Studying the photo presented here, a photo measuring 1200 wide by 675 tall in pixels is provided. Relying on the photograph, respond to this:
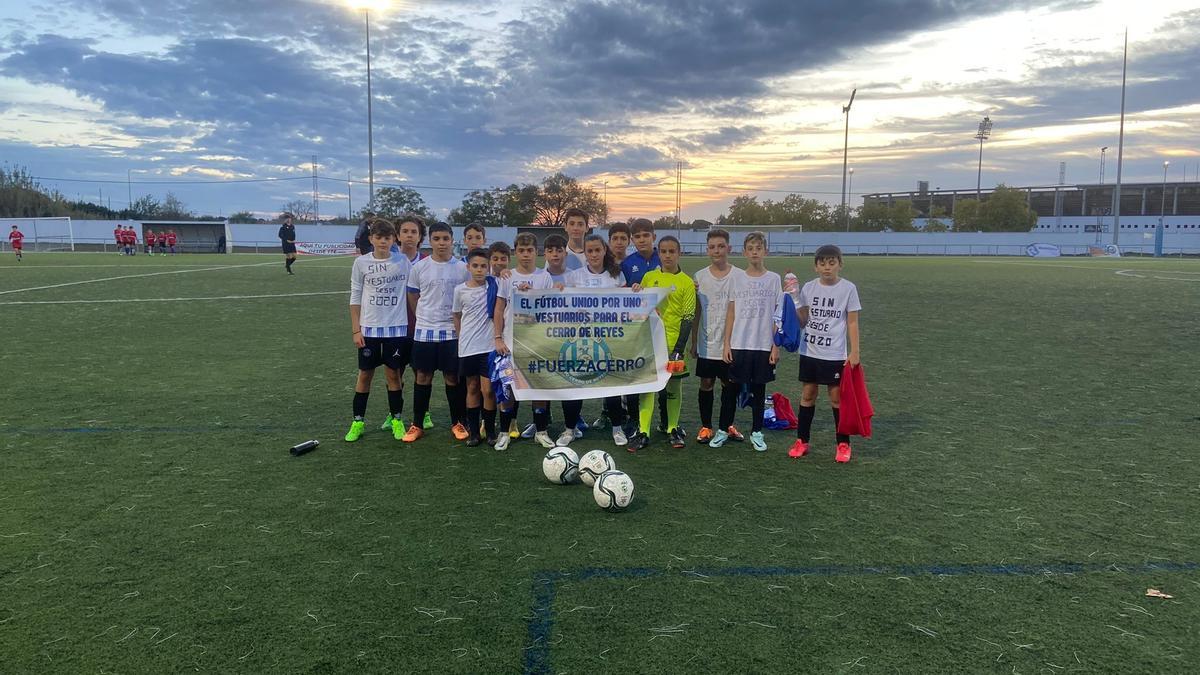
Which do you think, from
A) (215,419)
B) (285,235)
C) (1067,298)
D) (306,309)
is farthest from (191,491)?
(285,235)

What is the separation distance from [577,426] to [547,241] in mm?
1709

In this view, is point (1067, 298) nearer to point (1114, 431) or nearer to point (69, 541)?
point (1114, 431)

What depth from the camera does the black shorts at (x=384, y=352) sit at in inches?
238

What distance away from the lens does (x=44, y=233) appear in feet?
162

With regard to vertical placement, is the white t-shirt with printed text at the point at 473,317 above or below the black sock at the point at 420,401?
above

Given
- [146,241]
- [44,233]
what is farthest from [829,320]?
[44,233]

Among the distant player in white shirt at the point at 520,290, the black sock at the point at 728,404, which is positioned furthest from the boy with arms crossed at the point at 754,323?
the distant player in white shirt at the point at 520,290

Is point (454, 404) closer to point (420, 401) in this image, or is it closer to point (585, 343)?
point (420, 401)

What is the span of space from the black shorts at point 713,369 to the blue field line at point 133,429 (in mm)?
3763

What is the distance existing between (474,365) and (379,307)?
100 cm

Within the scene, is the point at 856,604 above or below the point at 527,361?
below

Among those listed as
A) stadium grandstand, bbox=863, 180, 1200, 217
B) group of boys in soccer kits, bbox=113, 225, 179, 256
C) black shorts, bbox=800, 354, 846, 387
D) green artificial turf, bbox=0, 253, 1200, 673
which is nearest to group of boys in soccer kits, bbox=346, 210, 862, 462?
black shorts, bbox=800, 354, 846, 387

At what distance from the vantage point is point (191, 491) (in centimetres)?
479

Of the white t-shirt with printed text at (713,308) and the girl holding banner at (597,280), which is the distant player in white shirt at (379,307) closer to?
the girl holding banner at (597,280)
